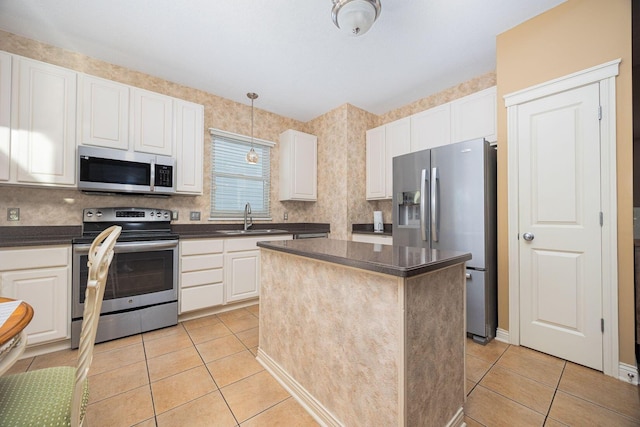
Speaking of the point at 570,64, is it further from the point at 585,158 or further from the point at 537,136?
the point at 585,158

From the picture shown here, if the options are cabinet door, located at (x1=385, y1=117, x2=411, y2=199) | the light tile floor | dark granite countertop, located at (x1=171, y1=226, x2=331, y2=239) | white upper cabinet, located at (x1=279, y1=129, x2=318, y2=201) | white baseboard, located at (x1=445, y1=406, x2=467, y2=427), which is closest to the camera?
white baseboard, located at (x1=445, y1=406, x2=467, y2=427)

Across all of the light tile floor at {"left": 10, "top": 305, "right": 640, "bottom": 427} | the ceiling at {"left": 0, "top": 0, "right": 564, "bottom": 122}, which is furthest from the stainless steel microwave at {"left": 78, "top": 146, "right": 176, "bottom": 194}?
the light tile floor at {"left": 10, "top": 305, "right": 640, "bottom": 427}

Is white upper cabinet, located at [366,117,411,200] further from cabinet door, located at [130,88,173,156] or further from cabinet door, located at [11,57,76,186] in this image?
cabinet door, located at [11,57,76,186]

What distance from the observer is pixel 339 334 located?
1321mm

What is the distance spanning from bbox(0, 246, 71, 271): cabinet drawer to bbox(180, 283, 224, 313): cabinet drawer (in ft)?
3.27

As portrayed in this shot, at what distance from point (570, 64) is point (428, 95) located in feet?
5.36

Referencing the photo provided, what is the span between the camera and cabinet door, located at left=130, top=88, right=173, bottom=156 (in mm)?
2660

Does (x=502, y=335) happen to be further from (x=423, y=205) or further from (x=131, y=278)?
(x=131, y=278)

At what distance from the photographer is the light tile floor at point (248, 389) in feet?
4.68

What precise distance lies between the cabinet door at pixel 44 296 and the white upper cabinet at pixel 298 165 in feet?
8.51

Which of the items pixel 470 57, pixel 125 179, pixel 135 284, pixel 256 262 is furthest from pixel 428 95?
pixel 135 284

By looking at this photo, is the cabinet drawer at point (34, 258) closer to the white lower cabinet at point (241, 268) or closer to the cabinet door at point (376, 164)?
the white lower cabinet at point (241, 268)

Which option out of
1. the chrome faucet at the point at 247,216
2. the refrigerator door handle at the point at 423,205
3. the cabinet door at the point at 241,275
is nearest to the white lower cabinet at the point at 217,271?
the cabinet door at the point at 241,275

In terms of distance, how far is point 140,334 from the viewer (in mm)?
2455
